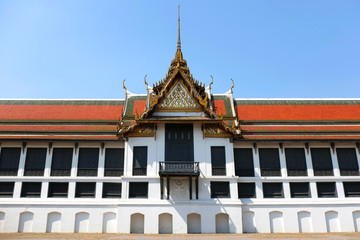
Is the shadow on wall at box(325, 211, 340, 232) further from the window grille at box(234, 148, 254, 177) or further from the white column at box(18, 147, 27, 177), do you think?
the white column at box(18, 147, 27, 177)

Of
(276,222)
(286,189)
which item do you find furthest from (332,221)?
(276,222)

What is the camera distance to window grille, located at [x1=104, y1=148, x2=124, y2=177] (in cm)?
2156

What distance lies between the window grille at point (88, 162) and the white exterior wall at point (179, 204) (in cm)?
36

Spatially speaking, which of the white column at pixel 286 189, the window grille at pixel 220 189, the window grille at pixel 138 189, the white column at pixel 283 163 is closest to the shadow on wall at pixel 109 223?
the window grille at pixel 138 189

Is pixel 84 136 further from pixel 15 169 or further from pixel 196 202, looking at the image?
pixel 196 202

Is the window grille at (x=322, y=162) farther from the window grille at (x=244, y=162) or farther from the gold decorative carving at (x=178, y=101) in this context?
the gold decorative carving at (x=178, y=101)

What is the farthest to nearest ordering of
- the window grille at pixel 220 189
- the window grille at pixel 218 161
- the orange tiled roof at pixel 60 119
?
the orange tiled roof at pixel 60 119 < the window grille at pixel 218 161 < the window grille at pixel 220 189

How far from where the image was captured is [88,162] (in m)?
21.8

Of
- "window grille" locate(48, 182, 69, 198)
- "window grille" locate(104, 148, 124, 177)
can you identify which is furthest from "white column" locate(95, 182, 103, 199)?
"window grille" locate(48, 182, 69, 198)

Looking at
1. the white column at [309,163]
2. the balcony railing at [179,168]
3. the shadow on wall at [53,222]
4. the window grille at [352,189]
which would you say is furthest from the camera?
the white column at [309,163]

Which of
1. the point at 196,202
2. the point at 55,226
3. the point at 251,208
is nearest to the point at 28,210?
the point at 55,226

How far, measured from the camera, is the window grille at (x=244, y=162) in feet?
71.5

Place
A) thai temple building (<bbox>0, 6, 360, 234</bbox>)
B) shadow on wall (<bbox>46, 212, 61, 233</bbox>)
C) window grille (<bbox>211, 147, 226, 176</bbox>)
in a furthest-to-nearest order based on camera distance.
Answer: window grille (<bbox>211, 147, 226, 176</bbox>) → shadow on wall (<bbox>46, 212, 61, 233</bbox>) → thai temple building (<bbox>0, 6, 360, 234</bbox>)

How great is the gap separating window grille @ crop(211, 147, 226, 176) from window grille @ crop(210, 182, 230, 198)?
731 mm
